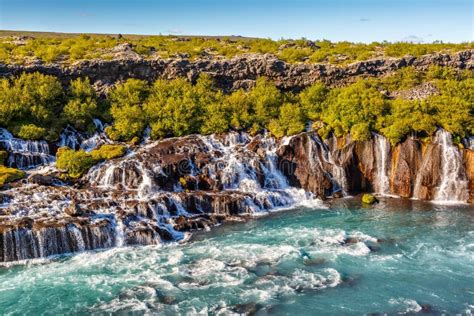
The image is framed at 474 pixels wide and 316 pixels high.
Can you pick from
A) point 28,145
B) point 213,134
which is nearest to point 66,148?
point 28,145

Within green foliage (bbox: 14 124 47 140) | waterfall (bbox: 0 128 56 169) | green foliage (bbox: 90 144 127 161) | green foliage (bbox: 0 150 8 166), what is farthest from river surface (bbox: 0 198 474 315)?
green foliage (bbox: 14 124 47 140)

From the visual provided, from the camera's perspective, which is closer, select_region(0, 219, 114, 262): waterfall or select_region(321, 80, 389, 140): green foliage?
select_region(0, 219, 114, 262): waterfall

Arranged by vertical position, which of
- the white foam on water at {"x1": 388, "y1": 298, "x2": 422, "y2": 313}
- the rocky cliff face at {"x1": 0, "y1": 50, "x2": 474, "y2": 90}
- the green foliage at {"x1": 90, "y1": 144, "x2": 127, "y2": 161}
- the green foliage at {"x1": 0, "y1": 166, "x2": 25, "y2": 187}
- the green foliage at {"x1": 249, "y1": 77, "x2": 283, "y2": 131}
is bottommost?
the white foam on water at {"x1": 388, "y1": 298, "x2": 422, "y2": 313}

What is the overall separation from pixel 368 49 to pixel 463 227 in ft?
136

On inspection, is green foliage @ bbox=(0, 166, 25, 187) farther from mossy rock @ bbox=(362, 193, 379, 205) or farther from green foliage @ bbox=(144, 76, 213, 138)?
mossy rock @ bbox=(362, 193, 379, 205)

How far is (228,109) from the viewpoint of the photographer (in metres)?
60.3

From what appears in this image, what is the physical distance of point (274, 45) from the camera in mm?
81250

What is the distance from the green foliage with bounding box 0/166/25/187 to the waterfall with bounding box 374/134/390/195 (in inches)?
1438

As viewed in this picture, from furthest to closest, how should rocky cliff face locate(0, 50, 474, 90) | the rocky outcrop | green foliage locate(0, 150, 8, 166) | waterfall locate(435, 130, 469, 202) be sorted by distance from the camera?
1. rocky cliff face locate(0, 50, 474, 90)
2. the rocky outcrop
3. waterfall locate(435, 130, 469, 202)
4. green foliage locate(0, 150, 8, 166)

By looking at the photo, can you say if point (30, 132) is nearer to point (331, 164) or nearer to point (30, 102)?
point (30, 102)

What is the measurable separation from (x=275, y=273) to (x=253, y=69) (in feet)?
128

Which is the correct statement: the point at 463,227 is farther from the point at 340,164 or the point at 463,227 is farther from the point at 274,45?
the point at 274,45

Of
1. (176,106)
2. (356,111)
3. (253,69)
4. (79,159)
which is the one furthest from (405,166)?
(79,159)

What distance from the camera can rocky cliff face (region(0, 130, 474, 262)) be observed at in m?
40.5
